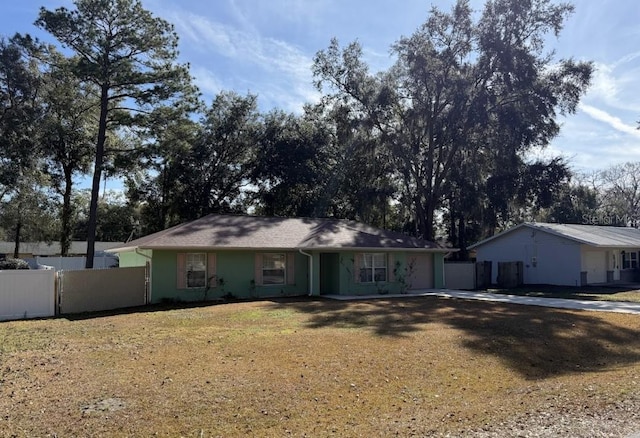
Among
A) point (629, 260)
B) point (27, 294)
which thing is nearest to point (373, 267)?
point (27, 294)

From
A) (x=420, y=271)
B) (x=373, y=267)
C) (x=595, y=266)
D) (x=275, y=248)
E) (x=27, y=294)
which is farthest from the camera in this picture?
(x=595, y=266)

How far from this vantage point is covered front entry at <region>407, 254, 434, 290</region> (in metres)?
22.7

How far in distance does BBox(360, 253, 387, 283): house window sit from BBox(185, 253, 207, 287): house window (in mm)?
6739

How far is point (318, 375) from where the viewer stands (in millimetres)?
7770

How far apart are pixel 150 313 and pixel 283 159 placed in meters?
21.4

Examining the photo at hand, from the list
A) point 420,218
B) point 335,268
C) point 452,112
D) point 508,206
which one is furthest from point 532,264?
point 335,268

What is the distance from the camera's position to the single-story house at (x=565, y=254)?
25953mm

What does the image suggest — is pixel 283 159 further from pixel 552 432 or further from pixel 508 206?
pixel 552 432

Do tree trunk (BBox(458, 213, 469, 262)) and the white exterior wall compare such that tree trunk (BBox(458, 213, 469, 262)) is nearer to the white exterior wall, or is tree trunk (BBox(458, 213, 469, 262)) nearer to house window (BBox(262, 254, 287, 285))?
the white exterior wall

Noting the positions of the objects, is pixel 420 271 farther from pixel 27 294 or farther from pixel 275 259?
pixel 27 294

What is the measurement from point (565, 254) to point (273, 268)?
1663cm

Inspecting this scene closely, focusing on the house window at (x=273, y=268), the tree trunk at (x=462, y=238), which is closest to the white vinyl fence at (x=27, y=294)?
the house window at (x=273, y=268)

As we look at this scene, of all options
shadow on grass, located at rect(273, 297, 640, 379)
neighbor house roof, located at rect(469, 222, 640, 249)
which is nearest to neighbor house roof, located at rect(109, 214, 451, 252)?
shadow on grass, located at rect(273, 297, 640, 379)

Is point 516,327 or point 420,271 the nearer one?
point 516,327
